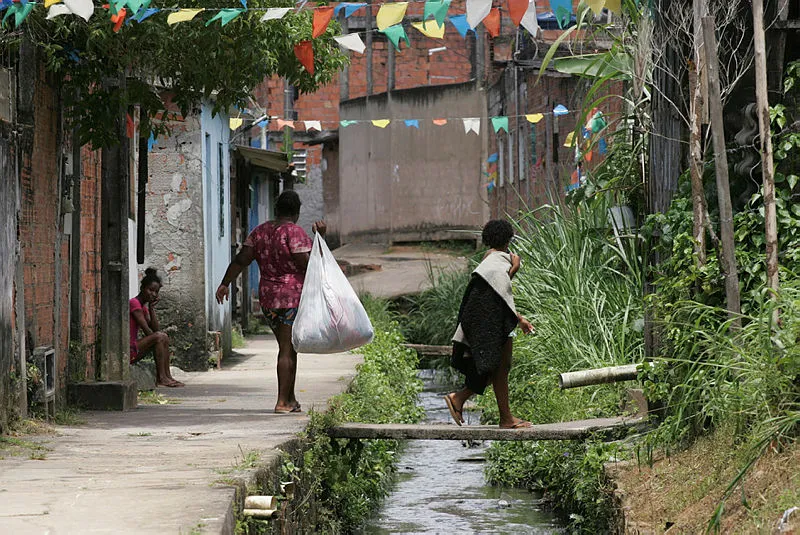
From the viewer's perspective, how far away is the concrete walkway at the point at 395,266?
72.5 feet

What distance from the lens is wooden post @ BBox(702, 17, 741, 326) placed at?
22.5ft

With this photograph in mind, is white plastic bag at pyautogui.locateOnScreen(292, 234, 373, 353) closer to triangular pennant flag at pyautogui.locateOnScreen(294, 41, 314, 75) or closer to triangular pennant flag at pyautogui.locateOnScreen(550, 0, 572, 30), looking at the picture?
triangular pennant flag at pyautogui.locateOnScreen(294, 41, 314, 75)

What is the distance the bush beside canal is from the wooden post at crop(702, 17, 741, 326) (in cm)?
257

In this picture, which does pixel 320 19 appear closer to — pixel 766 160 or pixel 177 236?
pixel 766 160

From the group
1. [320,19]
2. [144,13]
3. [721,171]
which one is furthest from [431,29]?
[721,171]

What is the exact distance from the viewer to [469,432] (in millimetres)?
8047

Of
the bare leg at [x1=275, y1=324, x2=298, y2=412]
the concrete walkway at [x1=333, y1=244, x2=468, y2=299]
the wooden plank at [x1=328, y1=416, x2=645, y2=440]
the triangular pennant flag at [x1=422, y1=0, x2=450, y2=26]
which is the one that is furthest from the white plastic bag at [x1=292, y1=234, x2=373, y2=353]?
the concrete walkway at [x1=333, y1=244, x2=468, y2=299]

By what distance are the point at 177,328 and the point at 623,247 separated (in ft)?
18.0

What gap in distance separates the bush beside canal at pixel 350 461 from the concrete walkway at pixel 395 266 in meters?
8.02

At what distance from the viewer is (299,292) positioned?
8.88 metres

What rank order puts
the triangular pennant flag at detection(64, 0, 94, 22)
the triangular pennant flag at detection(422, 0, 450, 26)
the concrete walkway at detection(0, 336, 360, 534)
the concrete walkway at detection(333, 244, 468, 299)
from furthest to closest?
the concrete walkway at detection(333, 244, 468, 299) → the triangular pennant flag at detection(422, 0, 450, 26) → the triangular pennant flag at detection(64, 0, 94, 22) → the concrete walkway at detection(0, 336, 360, 534)

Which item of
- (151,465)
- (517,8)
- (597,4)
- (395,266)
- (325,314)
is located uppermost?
(517,8)

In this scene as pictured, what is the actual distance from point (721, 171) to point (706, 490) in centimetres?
182

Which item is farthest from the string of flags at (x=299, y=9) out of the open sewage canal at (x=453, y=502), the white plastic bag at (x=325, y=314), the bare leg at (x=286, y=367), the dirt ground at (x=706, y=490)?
the open sewage canal at (x=453, y=502)
